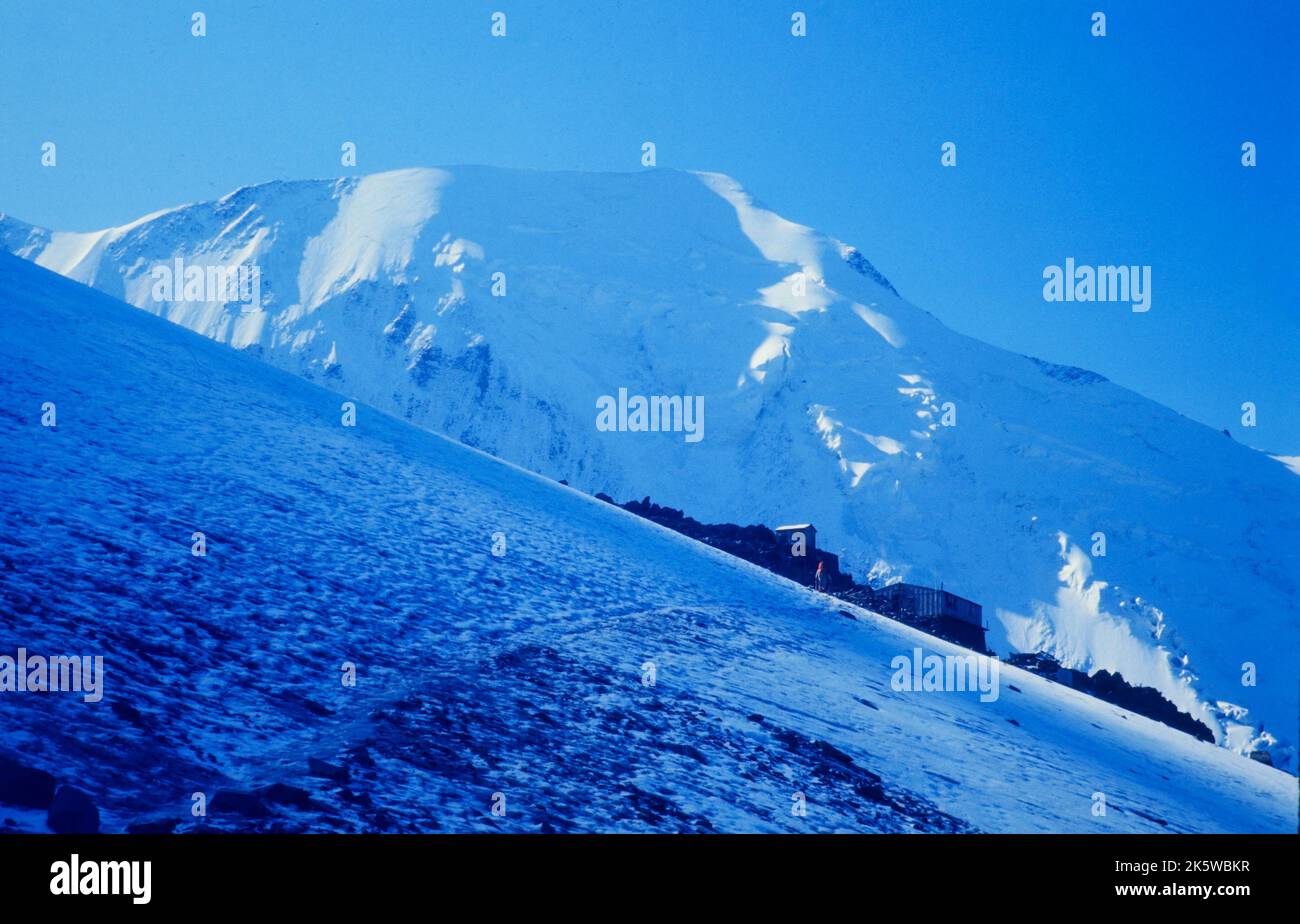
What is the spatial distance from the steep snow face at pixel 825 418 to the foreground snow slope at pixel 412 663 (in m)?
97.0

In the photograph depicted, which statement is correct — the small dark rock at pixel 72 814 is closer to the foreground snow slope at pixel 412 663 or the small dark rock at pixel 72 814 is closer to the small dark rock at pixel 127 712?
the foreground snow slope at pixel 412 663

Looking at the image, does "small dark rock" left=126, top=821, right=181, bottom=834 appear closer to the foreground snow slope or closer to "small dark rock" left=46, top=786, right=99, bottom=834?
the foreground snow slope

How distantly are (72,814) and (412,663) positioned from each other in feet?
15.5

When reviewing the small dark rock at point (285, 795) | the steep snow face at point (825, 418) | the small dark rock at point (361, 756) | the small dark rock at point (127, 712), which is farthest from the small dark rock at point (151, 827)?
the steep snow face at point (825, 418)

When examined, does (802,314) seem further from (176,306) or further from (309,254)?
(176,306)

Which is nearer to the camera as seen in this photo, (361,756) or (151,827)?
(151,827)

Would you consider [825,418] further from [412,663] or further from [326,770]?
[326,770]

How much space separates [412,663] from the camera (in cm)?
1055

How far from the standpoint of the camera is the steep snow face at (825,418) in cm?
12088

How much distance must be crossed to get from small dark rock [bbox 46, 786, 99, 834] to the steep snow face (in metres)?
111

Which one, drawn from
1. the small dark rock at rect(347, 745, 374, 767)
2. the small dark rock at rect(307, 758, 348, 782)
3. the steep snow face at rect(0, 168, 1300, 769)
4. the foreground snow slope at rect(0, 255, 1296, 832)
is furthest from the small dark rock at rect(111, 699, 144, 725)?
the steep snow face at rect(0, 168, 1300, 769)

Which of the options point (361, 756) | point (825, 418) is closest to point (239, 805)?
point (361, 756)

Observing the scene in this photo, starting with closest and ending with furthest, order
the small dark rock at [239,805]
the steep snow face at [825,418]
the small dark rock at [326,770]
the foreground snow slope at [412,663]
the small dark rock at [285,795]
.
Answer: the small dark rock at [239,805], the small dark rock at [285,795], the small dark rock at [326,770], the foreground snow slope at [412,663], the steep snow face at [825,418]

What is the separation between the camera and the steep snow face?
121 metres
